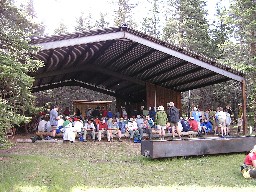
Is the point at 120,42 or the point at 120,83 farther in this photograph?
the point at 120,83

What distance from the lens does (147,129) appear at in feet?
47.6

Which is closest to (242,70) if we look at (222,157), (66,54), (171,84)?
(171,84)

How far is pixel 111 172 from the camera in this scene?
783cm

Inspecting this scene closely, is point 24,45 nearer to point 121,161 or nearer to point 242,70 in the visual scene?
point 121,161

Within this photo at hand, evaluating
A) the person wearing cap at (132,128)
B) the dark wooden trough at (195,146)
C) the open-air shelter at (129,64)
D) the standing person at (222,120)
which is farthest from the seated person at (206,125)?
the dark wooden trough at (195,146)

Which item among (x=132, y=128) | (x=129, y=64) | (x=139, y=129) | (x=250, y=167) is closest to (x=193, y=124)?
(x=139, y=129)

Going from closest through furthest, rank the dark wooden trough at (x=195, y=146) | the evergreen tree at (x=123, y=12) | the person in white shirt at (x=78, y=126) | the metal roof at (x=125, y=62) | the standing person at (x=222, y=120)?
the dark wooden trough at (x=195, y=146) → the metal roof at (x=125, y=62) → the person in white shirt at (x=78, y=126) → the standing person at (x=222, y=120) → the evergreen tree at (x=123, y=12)

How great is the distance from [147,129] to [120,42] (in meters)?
4.09

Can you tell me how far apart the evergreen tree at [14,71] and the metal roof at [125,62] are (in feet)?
4.62

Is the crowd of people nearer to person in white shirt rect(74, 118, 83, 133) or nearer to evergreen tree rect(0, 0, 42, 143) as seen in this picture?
person in white shirt rect(74, 118, 83, 133)

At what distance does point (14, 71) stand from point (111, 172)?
3.28 meters

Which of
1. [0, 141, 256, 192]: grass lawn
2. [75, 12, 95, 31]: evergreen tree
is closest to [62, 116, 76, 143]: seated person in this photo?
[0, 141, 256, 192]: grass lawn

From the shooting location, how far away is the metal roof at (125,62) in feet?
41.4

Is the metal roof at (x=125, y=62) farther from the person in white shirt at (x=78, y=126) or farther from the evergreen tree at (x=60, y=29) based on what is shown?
the evergreen tree at (x=60, y=29)
